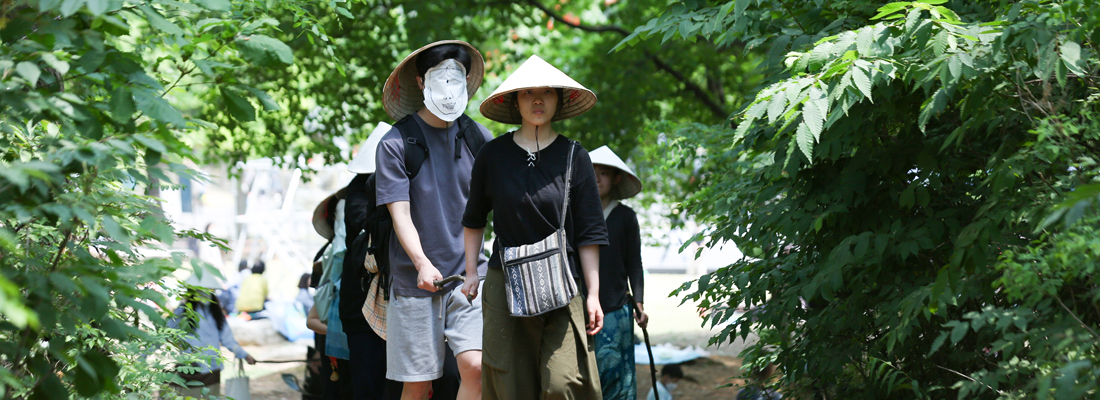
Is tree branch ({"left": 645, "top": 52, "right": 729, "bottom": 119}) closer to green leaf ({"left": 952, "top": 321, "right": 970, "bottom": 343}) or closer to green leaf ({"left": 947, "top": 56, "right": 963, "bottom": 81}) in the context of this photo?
green leaf ({"left": 947, "top": 56, "right": 963, "bottom": 81})

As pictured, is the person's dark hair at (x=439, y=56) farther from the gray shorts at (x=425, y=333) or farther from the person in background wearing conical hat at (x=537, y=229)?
the gray shorts at (x=425, y=333)

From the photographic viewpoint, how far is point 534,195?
314 cm

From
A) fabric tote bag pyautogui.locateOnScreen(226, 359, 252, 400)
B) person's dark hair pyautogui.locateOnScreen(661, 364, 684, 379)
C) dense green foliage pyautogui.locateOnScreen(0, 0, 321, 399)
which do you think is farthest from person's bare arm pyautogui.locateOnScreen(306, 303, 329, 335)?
person's dark hair pyautogui.locateOnScreen(661, 364, 684, 379)

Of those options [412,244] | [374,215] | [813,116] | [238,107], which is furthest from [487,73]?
[238,107]

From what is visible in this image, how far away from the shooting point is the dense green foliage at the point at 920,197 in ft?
7.75

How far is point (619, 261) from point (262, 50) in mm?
2576

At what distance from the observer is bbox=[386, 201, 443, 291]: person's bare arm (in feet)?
11.0

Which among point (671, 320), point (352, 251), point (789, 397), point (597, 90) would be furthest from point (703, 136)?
point (671, 320)

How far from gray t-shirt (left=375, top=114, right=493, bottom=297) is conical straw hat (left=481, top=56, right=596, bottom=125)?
0.29m

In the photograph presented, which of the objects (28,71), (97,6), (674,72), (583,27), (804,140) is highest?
(97,6)

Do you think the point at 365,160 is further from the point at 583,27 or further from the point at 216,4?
the point at 583,27

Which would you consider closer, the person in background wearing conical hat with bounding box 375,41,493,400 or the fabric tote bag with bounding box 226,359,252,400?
the person in background wearing conical hat with bounding box 375,41,493,400

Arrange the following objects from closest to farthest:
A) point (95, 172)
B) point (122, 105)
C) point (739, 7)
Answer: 1. point (122, 105)
2. point (95, 172)
3. point (739, 7)

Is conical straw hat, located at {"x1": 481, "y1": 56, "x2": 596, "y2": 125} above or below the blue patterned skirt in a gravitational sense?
above
